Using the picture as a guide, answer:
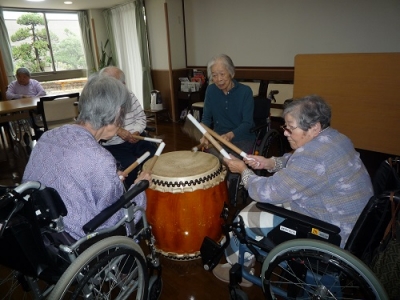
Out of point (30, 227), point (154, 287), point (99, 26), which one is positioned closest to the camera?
point (30, 227)

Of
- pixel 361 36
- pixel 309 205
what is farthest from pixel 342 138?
pixel 361 36

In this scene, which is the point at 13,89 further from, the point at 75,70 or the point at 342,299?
the point at 342,299

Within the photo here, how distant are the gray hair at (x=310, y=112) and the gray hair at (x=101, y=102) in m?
0.77

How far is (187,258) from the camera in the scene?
1.68 metres

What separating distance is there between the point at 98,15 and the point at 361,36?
5.82 m

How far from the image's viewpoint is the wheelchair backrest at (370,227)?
2.98 feet

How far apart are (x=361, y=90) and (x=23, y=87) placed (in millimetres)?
4911

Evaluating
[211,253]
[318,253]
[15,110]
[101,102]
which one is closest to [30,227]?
[101,102]

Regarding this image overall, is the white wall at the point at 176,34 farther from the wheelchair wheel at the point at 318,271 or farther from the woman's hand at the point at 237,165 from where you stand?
the wheelchair wheel at the point at 318,271

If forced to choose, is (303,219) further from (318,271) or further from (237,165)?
(237,165)

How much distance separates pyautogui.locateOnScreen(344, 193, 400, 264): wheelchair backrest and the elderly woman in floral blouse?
0.26 ft

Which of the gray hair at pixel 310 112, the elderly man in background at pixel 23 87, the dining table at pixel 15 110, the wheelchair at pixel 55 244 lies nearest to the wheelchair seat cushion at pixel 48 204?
the wheelchair at pixel 55 244

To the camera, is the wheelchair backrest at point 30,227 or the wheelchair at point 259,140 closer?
the wheelchair backrest at point 30,227

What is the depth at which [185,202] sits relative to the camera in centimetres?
148
